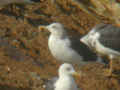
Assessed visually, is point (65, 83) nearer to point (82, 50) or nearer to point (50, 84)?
point (50, 84)

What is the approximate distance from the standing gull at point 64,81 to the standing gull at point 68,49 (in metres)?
0.61

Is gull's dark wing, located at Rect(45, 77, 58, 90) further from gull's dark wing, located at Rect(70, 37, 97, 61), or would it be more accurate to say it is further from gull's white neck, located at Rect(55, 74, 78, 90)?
gull's dark wing, located at Rect(70, 37, 97, 61)

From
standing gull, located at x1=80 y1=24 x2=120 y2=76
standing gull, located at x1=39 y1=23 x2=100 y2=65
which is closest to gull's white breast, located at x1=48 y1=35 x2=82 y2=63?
standing gull, located at x1=39 y1=23 x2=100 y2=65

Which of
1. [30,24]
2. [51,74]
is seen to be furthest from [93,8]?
[51,74]

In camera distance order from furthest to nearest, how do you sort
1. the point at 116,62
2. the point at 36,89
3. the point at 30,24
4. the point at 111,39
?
the point at 30,24
the point at 116,62
the point at 111,39
the point at 36,89

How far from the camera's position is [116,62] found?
24.5 feet

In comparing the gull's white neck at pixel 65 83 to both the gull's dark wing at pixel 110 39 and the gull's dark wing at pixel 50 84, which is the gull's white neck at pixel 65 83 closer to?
the gull's dark wing at pixel 50 84

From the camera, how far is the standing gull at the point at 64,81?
6.14 metres

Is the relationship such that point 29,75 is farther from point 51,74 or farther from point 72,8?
point 72,8

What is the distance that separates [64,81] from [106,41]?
1.23m

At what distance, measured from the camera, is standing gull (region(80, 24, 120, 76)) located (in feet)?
22.9

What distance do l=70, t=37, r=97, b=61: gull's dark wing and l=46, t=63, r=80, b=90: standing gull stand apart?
695 mm

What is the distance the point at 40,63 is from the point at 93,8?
97.0 inches

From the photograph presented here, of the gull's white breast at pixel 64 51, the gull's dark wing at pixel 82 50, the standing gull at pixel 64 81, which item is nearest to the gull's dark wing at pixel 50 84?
the standing gull at pixel 64 81
